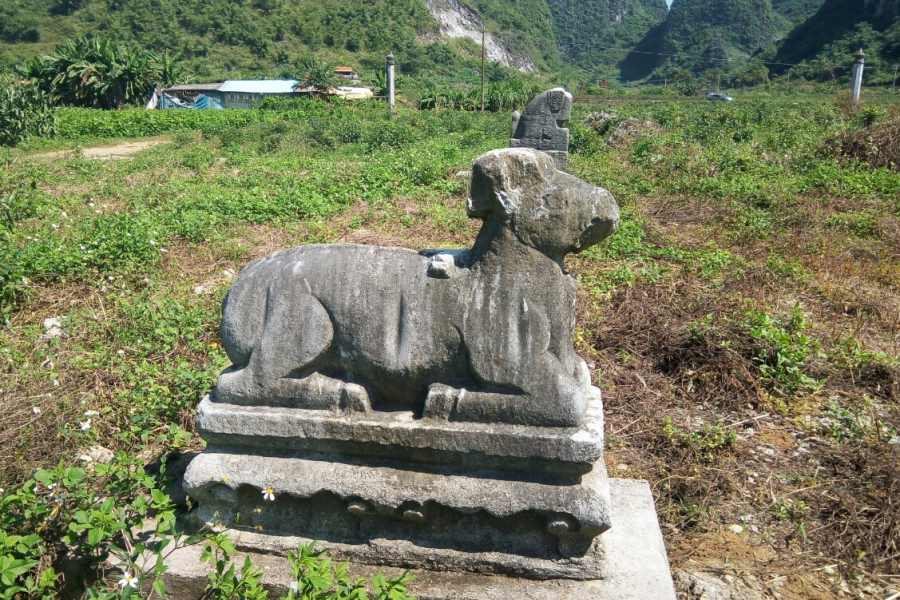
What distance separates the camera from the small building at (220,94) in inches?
1362

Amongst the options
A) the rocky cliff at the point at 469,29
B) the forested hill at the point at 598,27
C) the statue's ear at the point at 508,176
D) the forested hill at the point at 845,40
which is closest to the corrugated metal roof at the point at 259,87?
the forested hill at the point at 845,40

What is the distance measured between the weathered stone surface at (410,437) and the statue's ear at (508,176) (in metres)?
0.82

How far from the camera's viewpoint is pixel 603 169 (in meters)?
11.1

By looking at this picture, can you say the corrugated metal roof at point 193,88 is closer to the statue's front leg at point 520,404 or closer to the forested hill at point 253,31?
the forested hill at point 253,31

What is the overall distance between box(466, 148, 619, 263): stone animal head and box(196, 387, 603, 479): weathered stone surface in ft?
2.30

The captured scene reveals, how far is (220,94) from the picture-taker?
3662 centimetres

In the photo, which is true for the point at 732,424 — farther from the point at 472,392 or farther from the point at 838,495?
the point at 472,392

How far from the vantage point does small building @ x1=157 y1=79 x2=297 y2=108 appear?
34594 millimetres

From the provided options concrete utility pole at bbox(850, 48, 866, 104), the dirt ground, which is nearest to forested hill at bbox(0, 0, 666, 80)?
the dirt ground

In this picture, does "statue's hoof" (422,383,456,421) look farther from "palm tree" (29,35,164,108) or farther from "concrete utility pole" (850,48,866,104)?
"palm tree" (29,35,164,108)

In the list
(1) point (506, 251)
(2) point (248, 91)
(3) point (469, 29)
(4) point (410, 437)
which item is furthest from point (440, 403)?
(3) point (469, 29)

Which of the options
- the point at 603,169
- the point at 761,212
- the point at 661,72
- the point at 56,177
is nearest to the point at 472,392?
the point at 761,212

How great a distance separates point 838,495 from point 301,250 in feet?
9.48

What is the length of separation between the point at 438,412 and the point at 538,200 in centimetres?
87
